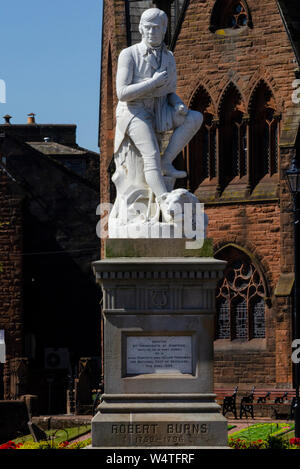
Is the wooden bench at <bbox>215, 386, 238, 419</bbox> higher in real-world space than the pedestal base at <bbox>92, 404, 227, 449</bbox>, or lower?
higher

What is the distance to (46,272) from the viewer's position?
5459cm

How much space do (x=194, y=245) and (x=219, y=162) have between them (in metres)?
26.3

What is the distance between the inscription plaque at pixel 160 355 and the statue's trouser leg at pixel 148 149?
5.51ft

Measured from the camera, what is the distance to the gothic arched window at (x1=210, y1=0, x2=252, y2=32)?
135 ft

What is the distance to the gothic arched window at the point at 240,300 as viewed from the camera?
40406 millimetres

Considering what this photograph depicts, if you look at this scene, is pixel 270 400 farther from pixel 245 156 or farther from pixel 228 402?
pixel 245 156

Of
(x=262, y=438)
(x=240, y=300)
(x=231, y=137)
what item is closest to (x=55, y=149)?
(x=231, y=137)

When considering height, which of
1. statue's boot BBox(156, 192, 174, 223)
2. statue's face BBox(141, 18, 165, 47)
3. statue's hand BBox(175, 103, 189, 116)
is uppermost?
statue's face BBox(141, 18, 165, 47)

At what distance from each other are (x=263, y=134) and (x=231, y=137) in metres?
1.04

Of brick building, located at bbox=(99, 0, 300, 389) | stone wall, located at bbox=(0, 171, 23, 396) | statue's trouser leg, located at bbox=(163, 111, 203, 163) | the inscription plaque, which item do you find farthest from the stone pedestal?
stone wall, located at bbox=(0, 171, 23, 396)

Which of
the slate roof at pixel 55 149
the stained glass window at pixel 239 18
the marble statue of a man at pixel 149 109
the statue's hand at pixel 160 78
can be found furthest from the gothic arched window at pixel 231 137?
the statue's hand at pixel 160 78

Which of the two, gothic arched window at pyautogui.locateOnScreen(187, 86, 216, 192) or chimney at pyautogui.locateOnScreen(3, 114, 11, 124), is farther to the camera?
chimney at pyautogui.locateOnScreen(3, 114, 11, 124)

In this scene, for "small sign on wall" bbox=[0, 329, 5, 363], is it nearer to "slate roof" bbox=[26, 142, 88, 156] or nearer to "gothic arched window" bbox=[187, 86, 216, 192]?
"gothic arched window" bbox=[187, 86, 216, 192]

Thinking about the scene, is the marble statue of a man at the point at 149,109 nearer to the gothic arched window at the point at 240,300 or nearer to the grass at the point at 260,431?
the grass at the point at 260,431
